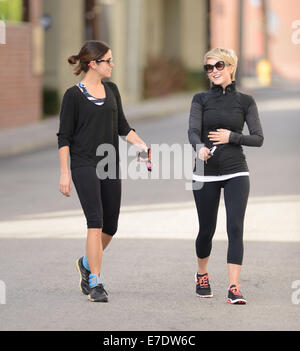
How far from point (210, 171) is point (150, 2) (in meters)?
39.8

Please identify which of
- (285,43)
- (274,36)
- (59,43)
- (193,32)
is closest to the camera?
(59,43)

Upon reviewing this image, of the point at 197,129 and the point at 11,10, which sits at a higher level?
the point at 11,10

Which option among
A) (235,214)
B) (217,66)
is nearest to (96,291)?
(235,214)

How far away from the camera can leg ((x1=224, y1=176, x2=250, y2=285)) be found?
7332mm

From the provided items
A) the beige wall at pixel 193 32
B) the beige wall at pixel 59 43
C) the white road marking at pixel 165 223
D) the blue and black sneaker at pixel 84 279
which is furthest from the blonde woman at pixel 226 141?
the beige wall at pixel 193 32

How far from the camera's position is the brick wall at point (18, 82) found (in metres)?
24.6

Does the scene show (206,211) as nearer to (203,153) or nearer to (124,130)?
(203,153)

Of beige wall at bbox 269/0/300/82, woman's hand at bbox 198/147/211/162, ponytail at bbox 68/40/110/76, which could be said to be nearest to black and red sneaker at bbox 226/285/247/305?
woman's hand at bbox 198/147/211/162

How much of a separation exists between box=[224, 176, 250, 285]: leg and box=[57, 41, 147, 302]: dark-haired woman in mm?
809

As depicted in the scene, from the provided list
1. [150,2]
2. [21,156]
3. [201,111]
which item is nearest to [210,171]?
[201,111]

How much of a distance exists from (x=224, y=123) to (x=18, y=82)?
740 inches

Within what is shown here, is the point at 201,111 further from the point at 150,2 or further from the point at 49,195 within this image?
the point at 150,2

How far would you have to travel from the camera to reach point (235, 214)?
24.1 ft

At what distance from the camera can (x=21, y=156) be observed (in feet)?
63.1
